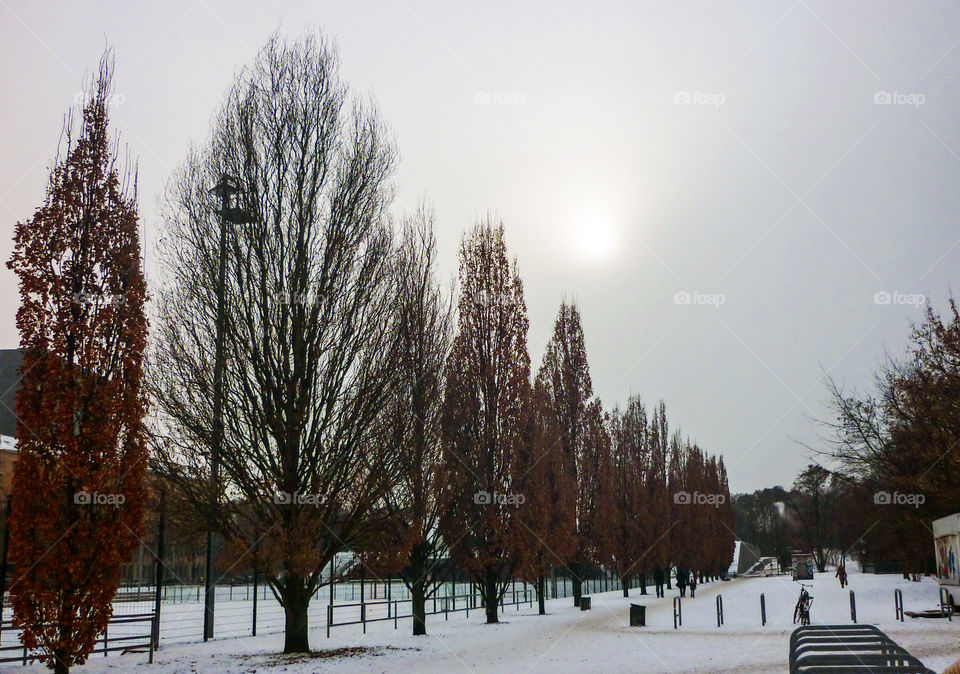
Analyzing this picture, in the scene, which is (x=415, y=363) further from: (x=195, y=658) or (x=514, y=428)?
(x=195, y=658)

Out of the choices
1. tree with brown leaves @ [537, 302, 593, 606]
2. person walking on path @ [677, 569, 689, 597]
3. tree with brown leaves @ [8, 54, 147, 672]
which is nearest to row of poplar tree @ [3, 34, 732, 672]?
tree with brown leaves @ [8, 54, 147, 672]

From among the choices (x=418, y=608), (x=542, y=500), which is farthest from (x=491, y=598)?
(x=418, y=608)

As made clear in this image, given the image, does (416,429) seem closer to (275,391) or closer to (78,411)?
(275,391)

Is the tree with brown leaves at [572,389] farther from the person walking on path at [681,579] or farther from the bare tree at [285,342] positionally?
the bare tree at [285,342]

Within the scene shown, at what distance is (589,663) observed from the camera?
15562 mm

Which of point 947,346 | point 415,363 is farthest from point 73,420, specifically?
point 947,346

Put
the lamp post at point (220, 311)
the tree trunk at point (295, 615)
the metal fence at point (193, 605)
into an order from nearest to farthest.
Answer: the lamp post at point (220, 311)
the tree trunk at point (295, 615)
the metal fence at point (193, 605)

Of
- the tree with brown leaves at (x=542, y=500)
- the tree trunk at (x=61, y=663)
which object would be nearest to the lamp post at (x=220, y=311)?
the tree trunk at (x=61, y=663)

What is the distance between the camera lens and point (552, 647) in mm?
18469

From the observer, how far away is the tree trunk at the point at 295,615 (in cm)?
1675

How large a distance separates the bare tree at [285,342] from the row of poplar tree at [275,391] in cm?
5

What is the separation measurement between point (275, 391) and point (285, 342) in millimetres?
1080

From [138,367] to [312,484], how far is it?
4.87 metres

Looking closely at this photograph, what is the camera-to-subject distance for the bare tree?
54.8ft
